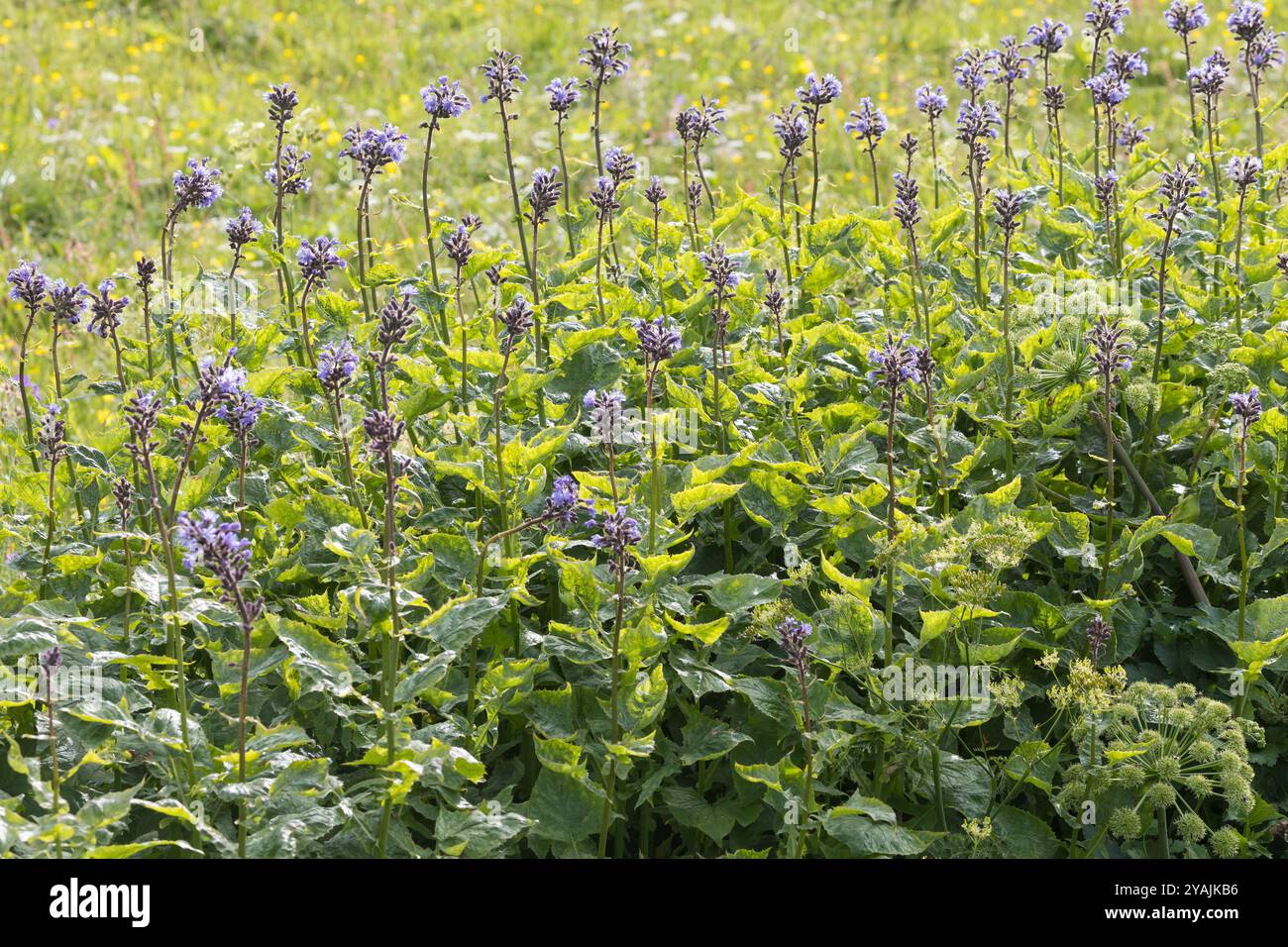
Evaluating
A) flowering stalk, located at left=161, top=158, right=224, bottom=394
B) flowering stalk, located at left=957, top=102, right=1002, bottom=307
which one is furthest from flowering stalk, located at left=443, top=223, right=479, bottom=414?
flowering stalk, located at left=957, top=102, right=1002, bottom=307

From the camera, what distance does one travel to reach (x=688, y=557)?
7.97ft

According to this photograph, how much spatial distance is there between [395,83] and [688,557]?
266 inches

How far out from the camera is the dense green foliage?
2.37m

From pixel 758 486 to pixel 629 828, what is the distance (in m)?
0.71

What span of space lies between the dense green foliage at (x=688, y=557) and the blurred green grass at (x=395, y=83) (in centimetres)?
339

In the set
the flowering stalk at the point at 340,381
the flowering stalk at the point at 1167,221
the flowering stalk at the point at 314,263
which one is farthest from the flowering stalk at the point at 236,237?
the flowering stalk at the point at 1167,221

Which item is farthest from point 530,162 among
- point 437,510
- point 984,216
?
point 437,510

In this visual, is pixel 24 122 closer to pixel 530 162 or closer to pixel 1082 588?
pixel 530 162

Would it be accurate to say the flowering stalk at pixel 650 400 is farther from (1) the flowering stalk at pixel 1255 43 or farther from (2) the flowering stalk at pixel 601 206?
(1) the flowering stalk at pixel 1255 43

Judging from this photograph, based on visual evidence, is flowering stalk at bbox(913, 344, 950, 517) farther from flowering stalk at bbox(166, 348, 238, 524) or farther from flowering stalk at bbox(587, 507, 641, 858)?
flowering stalk at bbox(166, 348, 238, 524)

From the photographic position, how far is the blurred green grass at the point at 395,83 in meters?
7.16

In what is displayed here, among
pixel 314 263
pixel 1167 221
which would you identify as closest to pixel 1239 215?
pixel 1167 221

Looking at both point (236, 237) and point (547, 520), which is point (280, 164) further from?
point (547, 520)

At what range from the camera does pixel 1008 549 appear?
8.48 ft
